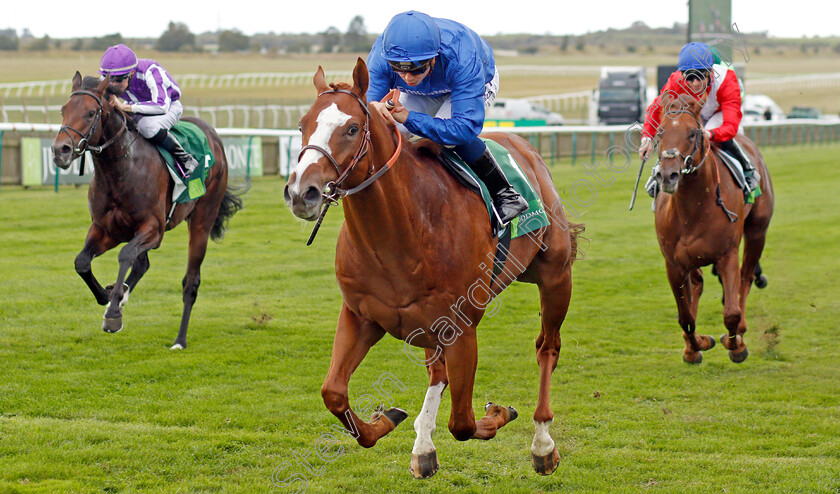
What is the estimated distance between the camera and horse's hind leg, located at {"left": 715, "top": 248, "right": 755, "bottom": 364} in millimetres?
6363

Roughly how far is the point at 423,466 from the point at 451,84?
5.76 ft

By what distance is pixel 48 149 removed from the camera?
15078 mm

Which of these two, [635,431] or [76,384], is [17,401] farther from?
[635,431]

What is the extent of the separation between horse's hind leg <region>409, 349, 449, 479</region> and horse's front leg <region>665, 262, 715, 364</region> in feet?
8.74

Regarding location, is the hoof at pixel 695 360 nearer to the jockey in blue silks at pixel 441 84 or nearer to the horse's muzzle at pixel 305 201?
the jockey in blue silks at pixel 441 84

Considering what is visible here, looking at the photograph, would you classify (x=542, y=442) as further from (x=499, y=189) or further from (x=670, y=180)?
(x=670, y=180)

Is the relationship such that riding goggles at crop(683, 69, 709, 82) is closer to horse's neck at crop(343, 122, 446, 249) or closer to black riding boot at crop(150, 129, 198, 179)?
horse's neck at crop(343, 122, 446, 249)

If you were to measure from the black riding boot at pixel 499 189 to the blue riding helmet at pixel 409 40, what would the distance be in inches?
26.9

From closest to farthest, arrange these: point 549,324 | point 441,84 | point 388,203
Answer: point 388,203, point 441,84, point 549,324

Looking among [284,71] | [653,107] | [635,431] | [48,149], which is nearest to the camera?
[635,431]

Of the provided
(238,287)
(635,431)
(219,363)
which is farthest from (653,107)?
(238,287)

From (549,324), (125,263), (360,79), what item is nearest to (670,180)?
(549,324)

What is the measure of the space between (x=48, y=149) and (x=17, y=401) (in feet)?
34.5

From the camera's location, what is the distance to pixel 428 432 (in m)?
4.34
